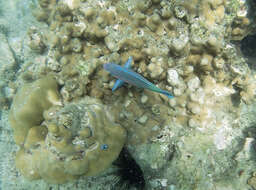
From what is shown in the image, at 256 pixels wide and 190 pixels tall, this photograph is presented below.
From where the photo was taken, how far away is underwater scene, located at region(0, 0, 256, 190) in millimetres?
2924

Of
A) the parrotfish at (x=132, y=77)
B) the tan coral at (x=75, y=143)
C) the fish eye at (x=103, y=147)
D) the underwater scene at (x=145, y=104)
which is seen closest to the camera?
the parrotfish at (x=132, y=77)

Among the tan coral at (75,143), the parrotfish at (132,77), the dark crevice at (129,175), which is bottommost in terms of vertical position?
the dark crevice at (129,175)

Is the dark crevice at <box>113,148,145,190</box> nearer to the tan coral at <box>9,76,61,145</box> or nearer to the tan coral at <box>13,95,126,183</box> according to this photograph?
the tan coral at <box>13,95,126,183</box>

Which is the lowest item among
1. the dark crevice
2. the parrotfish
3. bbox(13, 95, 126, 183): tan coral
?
the dark crevice

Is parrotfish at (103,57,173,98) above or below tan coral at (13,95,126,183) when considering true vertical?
above

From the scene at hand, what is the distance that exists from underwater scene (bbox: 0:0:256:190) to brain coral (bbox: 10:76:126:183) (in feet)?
0.05

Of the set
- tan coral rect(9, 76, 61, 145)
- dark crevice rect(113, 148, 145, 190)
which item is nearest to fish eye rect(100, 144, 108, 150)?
dark crevice rect(113, 148, 145, 190)

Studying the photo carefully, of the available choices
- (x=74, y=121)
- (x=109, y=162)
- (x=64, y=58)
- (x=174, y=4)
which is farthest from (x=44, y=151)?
(x=174, y=4)

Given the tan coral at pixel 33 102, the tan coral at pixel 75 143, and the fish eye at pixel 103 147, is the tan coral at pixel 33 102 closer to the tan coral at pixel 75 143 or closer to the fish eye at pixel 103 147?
the tan coral at pixel 75 143

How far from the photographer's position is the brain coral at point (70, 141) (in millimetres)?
2771

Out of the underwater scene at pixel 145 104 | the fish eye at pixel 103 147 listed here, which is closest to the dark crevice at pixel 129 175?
the underwater scene at pixel 145 104

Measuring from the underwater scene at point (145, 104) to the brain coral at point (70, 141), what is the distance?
2 centimetres

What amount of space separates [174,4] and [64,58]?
2046mm

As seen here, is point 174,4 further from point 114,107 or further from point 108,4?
point 114,107
